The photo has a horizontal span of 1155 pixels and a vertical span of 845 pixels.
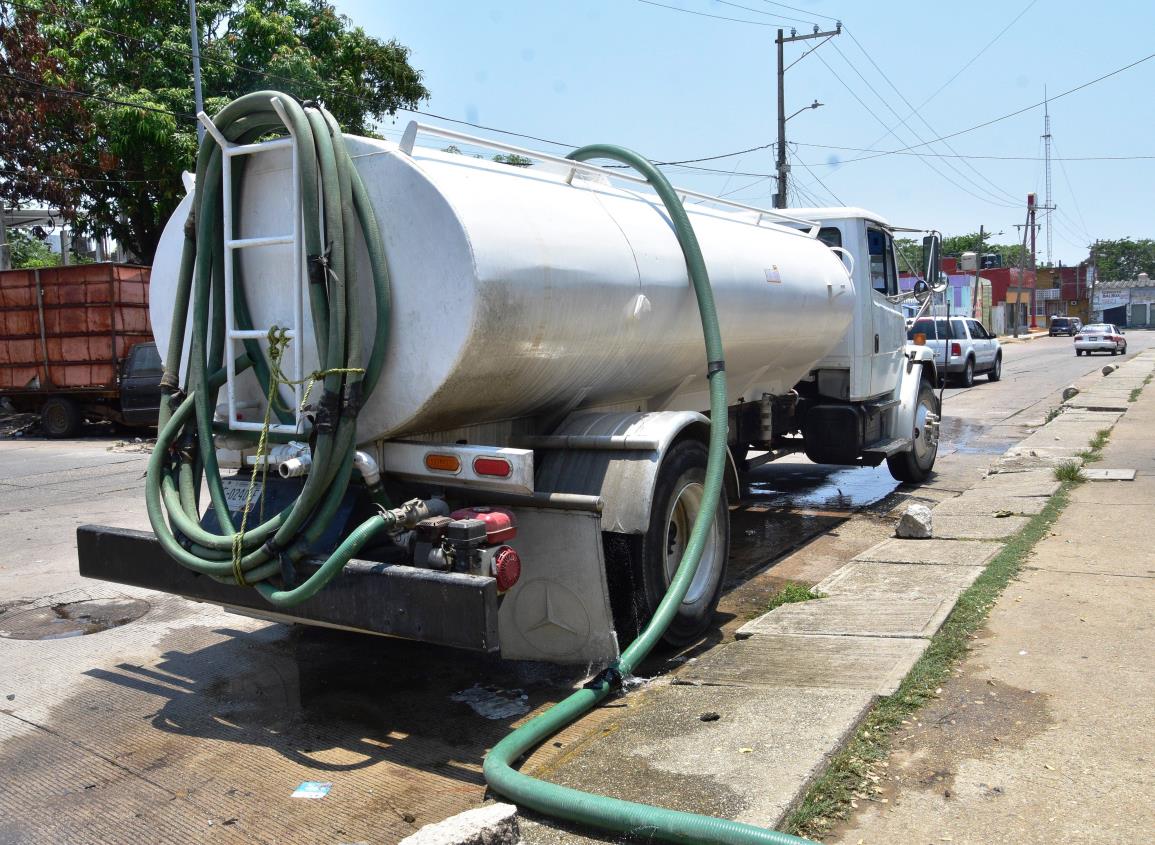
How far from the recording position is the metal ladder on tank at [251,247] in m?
4.47

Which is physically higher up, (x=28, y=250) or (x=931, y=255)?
(x=28, y=250)

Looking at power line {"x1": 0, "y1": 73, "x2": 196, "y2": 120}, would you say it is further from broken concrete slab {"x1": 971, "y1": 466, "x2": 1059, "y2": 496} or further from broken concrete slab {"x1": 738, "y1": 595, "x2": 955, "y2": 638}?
broken concrete slab {"x1": 738, "y1": 595, "x2": 955, "y2": 638}

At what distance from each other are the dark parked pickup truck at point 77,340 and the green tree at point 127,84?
3720mm

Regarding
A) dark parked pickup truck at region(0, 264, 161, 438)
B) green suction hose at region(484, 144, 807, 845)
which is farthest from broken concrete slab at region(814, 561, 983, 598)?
dark parked pickup truck at region(0, 264, 161, 438)

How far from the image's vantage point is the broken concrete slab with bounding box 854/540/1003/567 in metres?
6.86

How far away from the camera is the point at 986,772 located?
12.0ft

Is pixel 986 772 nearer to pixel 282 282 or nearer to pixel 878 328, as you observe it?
pixel 282 282

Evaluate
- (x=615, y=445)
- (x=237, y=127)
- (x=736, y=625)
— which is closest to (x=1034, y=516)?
(x=736, y=625)

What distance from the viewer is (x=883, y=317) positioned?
9.65m

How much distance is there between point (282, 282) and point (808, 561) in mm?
4561

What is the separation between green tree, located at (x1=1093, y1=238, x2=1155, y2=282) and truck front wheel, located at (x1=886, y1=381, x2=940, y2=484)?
→ 137828 millimetres

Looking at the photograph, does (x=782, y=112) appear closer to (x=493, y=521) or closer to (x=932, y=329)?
(x=932, y=329)

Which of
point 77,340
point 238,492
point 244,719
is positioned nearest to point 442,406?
point 238,492

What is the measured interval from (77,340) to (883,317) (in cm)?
1366
